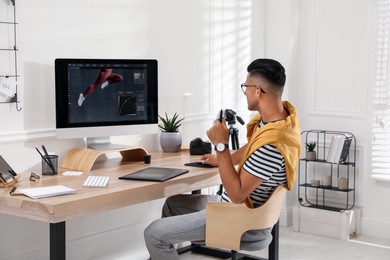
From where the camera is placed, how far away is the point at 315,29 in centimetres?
508

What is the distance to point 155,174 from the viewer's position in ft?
10.8

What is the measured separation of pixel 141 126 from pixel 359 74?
1909 millimetres

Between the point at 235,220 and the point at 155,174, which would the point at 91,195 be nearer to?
the point at 155,174

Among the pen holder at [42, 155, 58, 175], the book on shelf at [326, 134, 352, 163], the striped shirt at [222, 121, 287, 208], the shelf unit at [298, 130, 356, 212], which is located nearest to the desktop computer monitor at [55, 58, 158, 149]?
the pen holder at [42, 155, 58, 175]

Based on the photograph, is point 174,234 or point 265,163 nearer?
point 265,163

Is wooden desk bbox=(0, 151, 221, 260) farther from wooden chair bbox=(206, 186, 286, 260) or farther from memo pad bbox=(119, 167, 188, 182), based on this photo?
wooden chair bbox=(206, 186, 286, 260)

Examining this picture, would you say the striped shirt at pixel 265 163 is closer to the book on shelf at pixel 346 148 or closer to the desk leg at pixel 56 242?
the desk leg at pixel 56 242

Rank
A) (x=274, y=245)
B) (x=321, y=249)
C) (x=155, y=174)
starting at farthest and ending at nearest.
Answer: (x=321, y=249) → (x=274, y=245) → (x=155, y=174)

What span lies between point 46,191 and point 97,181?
0.31 metres

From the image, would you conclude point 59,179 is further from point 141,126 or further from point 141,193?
point 141,126

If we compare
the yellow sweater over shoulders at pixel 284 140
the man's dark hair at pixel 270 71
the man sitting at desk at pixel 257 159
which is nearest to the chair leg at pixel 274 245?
the man sitting at desk at pixel 257 159

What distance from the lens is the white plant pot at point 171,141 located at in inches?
160

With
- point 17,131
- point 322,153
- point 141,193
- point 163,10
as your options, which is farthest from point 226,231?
point 322,153

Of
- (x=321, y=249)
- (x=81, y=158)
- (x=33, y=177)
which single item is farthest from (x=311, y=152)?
(x=33, y=177)
